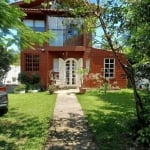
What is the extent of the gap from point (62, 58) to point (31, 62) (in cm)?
254

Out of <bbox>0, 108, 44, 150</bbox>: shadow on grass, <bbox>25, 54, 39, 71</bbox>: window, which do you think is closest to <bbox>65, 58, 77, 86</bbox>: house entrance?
<bbox>25, 54, 39, 71</bbox>: window

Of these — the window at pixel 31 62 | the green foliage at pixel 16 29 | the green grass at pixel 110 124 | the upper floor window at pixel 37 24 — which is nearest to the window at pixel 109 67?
the window at pixel 31 62

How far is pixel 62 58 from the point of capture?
2914 cm

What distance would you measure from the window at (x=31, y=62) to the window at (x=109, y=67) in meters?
5.56

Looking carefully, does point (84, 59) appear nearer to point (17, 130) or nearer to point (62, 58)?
point (62, 58)

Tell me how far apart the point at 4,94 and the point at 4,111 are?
831 millimetres

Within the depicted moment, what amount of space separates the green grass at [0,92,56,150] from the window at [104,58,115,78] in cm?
1350

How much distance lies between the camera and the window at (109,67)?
2980 cm

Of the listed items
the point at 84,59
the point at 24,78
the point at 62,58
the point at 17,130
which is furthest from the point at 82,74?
the point at 17,130

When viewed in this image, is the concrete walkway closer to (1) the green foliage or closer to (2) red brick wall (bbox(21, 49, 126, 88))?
(1) the green foliage

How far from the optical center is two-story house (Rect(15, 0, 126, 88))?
2828cm

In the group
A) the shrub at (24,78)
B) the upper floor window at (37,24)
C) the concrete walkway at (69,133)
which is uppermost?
the upper floor window at (37,24)

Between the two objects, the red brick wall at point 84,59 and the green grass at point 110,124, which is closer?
the green grass at point 110,124

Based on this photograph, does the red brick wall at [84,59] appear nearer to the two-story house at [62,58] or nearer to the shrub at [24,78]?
the two-story house at [62,58]
